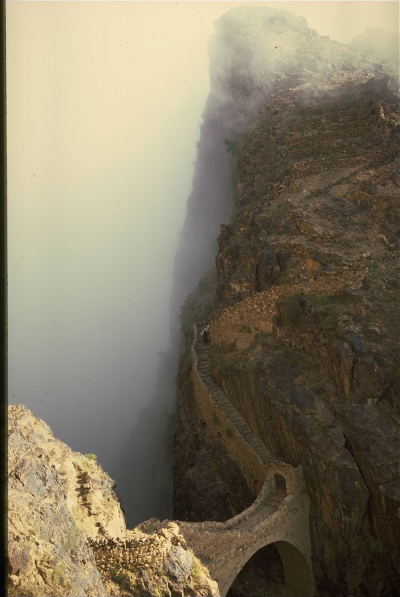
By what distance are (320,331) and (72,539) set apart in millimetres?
13884

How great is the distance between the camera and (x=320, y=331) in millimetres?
20984

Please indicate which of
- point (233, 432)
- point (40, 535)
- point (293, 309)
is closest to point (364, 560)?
point (233, 432)

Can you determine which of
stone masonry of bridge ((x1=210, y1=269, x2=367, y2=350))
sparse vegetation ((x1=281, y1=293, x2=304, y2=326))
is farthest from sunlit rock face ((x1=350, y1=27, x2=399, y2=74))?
sparse vegetation ((x1=281, y1=293, x2=304, y2=326))

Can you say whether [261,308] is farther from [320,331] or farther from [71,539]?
[71,539]

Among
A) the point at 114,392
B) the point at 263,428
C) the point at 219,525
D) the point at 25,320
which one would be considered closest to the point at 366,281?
the point at 263,428

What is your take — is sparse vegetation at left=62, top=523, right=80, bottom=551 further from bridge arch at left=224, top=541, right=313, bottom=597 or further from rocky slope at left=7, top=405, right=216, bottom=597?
bridge arch at left=224, top=541, right=313, bottom=597

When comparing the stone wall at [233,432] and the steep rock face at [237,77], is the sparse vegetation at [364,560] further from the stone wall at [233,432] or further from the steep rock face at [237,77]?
the steep rock face at [237,77]

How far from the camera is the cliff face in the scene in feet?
60.6

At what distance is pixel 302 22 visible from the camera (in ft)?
167

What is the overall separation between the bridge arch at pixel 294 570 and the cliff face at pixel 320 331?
21.9 inches

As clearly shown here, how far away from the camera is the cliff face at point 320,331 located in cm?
1847

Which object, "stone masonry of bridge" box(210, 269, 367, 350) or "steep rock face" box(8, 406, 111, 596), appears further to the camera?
"stone masonry of bridge" box(210, 269, 367, 350)

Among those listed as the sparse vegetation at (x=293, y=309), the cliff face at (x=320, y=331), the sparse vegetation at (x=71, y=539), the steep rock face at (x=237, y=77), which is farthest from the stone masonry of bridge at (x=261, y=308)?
the steep rock face at (x=237, y=77)

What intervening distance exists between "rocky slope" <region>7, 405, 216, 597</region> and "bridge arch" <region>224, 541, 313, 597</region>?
6.69 m
